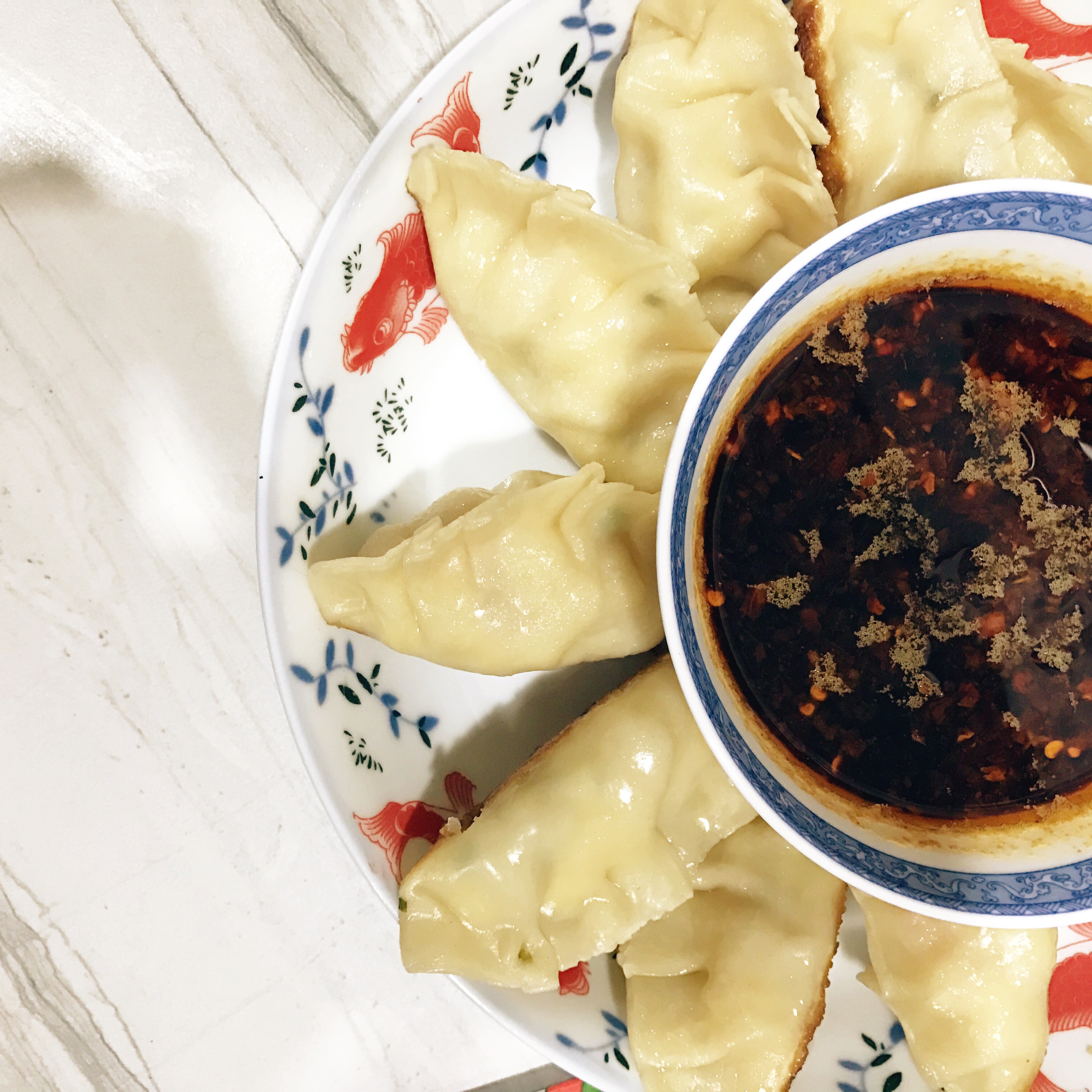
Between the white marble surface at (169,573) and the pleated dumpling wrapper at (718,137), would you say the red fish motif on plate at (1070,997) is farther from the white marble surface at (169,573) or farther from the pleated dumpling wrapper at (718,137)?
the pleated dumpling wrapper at (718,137)

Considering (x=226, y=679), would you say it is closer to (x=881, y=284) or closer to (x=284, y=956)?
(x=284, y=956)

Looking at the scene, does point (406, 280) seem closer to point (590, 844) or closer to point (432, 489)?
point (432, 489)

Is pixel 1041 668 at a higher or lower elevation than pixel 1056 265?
lower

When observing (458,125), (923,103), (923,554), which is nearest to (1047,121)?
(923,103)

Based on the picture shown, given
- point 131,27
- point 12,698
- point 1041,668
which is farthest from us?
→ point 12,698

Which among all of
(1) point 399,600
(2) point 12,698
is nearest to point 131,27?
(1) point 399,600

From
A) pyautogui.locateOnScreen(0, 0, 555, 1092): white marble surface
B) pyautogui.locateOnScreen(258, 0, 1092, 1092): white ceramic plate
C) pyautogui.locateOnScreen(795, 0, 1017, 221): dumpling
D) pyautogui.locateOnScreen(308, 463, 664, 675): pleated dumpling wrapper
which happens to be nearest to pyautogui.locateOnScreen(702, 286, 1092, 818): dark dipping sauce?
pyautogui.locateOnScreen(308, 463, 664, 675): pleated dumpling wrapper
